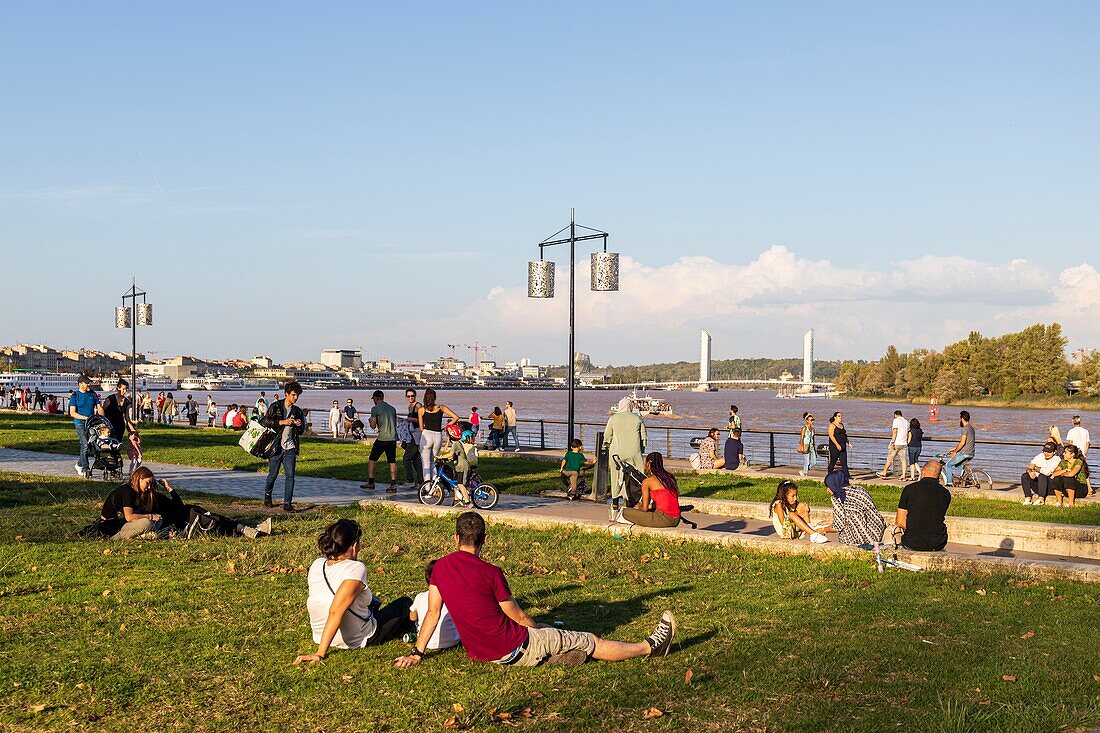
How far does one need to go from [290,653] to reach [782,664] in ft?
10.7

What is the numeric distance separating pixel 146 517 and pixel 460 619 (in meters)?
6.20

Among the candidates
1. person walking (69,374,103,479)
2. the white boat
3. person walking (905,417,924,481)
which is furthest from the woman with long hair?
the white boat

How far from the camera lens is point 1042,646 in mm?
7070

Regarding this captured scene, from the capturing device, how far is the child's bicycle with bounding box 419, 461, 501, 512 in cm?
1480

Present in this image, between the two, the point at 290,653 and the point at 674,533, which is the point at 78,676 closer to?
the point at 290,653

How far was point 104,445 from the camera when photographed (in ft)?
58.1

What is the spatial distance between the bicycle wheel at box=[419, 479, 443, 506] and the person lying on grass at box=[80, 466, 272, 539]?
3.64m

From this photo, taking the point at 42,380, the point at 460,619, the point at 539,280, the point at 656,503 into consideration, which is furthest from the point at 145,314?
the point at 42,380

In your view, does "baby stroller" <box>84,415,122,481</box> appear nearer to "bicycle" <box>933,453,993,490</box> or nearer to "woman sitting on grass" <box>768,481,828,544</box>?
"woman sitting on grass" <box>768,481,828,544</box>

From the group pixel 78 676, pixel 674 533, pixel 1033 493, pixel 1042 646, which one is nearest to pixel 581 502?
pixel 674 533

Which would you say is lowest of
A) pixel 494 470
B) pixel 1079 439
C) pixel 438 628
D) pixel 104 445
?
pixel 494 470

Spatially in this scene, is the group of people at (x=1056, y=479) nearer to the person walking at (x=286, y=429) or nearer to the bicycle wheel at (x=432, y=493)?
the bicycle wheel at (x=432, y=493)

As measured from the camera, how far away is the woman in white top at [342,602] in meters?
6.59

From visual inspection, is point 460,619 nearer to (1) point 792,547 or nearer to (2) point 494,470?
(1) point 792,547
